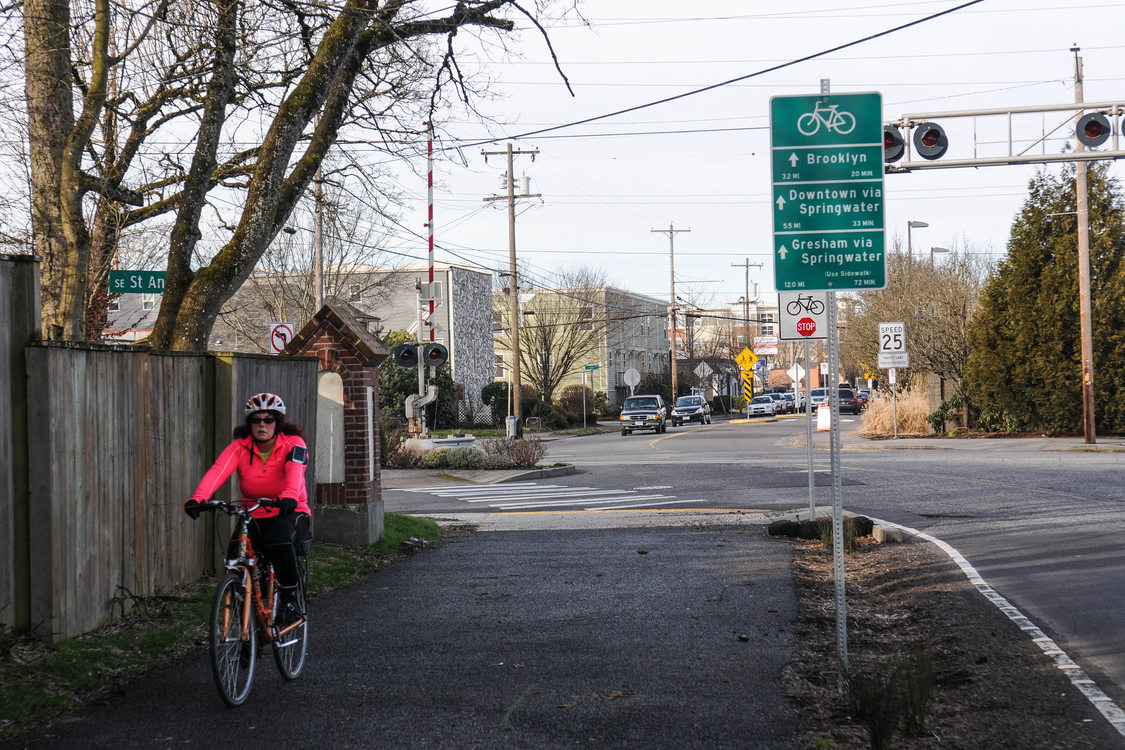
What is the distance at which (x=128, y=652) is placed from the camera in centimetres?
673

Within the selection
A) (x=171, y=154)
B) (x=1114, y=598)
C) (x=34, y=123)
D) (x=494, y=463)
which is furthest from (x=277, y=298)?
(x=1114, y=598)

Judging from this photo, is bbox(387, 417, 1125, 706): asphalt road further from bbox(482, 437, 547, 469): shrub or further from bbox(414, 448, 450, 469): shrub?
bbox(414, 448, 450, 469): shrub

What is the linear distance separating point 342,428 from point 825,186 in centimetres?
659

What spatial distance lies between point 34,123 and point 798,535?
9.31m

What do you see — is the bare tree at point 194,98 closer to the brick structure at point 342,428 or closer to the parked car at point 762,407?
the brick structure at point 342,428

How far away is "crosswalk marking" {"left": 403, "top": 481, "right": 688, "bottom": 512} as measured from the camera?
18.2 metres

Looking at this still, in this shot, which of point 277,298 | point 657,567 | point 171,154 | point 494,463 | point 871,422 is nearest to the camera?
point 657,567

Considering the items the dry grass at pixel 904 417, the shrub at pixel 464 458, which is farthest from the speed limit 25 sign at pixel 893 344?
the shrub at pixel 464 458

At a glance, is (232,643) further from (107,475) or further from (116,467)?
(116,467)

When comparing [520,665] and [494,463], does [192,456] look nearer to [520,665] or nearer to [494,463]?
[520,665]

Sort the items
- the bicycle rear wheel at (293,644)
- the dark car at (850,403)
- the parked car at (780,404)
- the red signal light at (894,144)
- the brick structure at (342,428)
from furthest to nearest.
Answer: the parked car at (780,404) < the dark car at (850,403) < the red signal light at (894,144) < the brick structure at (342,428) < the bicycle rear wheel at (293,644)

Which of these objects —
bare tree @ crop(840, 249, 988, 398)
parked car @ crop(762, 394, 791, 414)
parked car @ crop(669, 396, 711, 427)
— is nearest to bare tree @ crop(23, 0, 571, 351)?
bare tree @ crop(840, 249, 988, 398)

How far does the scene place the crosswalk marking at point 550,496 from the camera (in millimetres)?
18234

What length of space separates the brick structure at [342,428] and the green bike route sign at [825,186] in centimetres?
598
